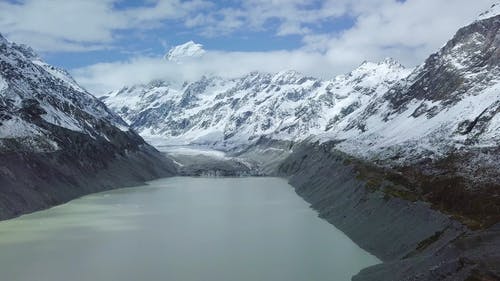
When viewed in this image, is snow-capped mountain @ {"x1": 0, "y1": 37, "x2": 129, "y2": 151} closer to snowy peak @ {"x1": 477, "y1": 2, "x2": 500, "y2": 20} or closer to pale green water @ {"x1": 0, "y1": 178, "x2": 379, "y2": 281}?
pale green water @ {"x1": 0, "y1": 178, "x2": 379, "y2": 281}

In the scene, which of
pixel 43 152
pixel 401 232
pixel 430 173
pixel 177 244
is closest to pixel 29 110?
pixel 43 152

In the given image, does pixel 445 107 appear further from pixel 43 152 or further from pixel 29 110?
pixel 29 110

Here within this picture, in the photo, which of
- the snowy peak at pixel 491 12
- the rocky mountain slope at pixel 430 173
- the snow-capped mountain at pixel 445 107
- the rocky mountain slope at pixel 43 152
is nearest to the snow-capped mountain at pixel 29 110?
the rocky mountain slope at pixel 43 152

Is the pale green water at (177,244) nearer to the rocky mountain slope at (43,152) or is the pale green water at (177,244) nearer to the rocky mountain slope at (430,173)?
the rocky mountain slope at (430,173)

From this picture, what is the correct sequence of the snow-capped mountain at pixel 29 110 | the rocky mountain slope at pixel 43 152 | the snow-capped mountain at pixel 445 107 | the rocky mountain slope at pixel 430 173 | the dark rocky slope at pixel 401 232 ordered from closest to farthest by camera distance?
the dark rocky slope at pixel 401 232, the rocky mountain slope at pixel 430 173, the snow-capped mountain at pixel 445 107, the rocky mountain slope at pixel 43 152, the snow-capped mountain at pixel 29 110

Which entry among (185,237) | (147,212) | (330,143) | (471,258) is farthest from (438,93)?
(471,258)
